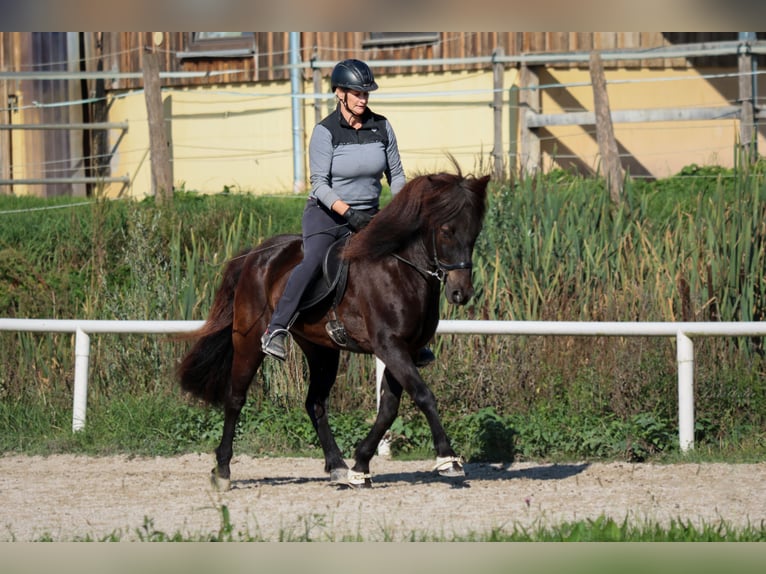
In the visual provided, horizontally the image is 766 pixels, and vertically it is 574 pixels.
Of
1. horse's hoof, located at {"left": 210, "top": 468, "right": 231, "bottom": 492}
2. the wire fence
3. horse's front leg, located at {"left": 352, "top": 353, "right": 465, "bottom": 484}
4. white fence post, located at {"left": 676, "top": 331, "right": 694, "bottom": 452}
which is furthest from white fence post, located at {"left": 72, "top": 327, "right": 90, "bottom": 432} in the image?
Answer: the wire fence

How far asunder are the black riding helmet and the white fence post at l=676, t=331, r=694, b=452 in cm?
318

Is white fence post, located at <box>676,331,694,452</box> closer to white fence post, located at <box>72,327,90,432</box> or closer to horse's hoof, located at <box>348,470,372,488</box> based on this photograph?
horse's hoof, located at <box>348,470,372,488</box>

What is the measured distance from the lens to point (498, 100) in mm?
16016

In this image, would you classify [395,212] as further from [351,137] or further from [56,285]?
[56,285]

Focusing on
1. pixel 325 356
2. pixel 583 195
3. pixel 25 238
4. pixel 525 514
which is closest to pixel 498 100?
pixel 583 195

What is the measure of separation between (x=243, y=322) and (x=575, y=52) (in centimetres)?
961

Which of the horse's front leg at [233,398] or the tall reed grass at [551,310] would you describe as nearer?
the horse's front leg at [233,398]

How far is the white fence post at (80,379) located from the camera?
916 centimetres

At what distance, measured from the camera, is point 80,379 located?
915 centimetres

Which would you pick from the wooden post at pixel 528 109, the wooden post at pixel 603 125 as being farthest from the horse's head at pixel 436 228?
the wooden post at pixel 528 109

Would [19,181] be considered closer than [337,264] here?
No

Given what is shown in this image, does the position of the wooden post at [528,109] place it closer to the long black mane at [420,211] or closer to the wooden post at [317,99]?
the wooden post at [317,99]

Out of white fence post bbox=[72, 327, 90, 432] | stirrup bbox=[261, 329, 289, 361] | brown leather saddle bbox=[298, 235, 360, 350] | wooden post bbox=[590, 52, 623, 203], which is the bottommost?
white fence post bbox=[72, 327, 90, 432]

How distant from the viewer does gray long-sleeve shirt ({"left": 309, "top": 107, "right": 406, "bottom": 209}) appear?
22.9 feet
